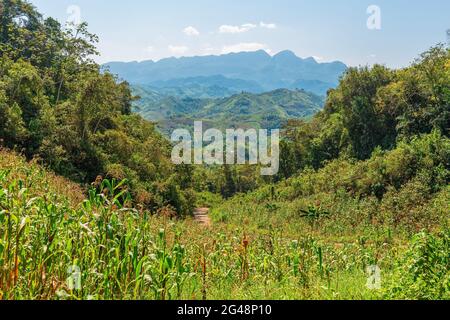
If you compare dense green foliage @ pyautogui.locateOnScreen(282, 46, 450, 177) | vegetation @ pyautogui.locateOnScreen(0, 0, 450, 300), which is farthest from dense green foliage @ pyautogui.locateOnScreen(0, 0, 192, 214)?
dense green foliage @ pyautogui.locateOnScreen(282, 46, 450, 177)

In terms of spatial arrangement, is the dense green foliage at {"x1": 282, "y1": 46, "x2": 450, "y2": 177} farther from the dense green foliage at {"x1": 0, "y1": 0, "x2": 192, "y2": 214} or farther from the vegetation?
the dense green foliage at {"x1": 0, "y1": 0, "x2": 192, "y2": 214}

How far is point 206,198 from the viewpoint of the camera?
1738 inches

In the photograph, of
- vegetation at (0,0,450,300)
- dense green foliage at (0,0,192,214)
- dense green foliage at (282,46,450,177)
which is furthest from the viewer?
dense green foliage at (282,46,450,177)

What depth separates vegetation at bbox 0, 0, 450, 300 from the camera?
3.87 meters

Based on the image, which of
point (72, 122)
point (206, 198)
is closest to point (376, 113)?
point (206, 198)

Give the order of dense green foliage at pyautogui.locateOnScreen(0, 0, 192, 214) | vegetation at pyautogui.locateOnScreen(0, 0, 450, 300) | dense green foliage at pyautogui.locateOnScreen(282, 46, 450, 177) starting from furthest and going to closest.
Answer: dense green foliage at pyautogui.locateOnScreen(282, 46, 450, 177), dense green foliage at pyautogui.locateOnScreen(0, 0, 192, 214), vegetation at pyautogui.locateOnScreen(0, 0, 450, 300)

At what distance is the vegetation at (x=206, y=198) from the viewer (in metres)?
3.87

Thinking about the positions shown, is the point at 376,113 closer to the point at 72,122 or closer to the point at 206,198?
the point at 206,198

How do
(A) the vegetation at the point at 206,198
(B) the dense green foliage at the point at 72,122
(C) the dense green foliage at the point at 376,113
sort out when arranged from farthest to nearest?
1. (C) the dense green foliage at the point at 376,113
2. (B) the dense green foliage at the point at 72,122
3. (A) the vegetation at the point at 206,198

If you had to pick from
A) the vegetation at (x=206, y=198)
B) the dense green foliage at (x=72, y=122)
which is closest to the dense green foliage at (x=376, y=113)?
the vegetation at (x=206, y=198)

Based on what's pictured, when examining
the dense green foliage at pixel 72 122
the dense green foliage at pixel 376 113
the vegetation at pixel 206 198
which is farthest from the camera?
the dense green foliage at pixel 376 113

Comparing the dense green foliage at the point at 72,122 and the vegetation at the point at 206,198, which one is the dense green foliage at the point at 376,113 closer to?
the vegetation at the point at 206,198
